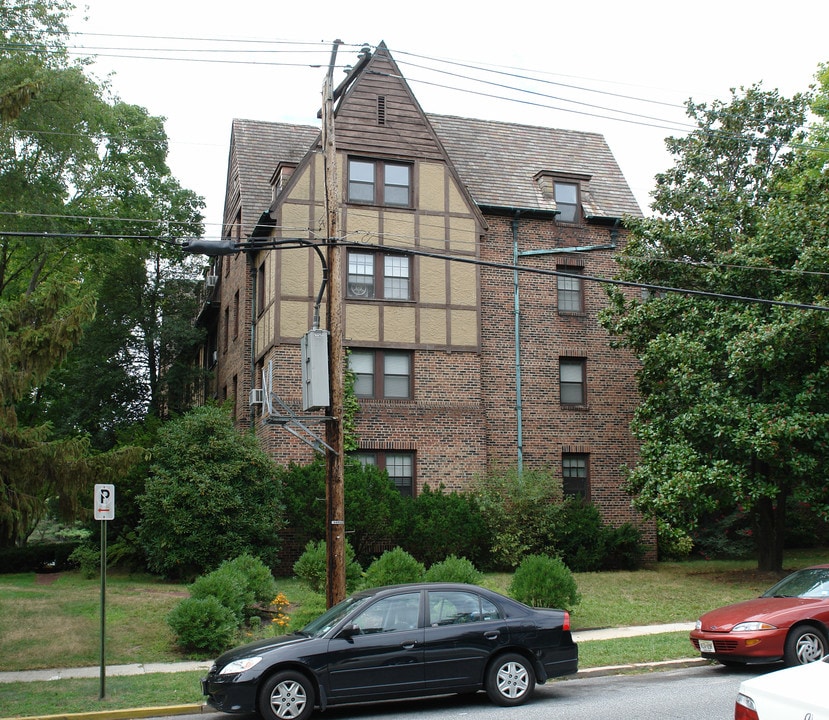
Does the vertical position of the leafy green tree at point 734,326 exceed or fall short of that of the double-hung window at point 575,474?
it exceeds it

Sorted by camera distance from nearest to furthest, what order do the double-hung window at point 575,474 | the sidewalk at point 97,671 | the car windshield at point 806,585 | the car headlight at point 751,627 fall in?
the car headlight at point 751,627
the car windshield at point 806,585
the sidewalk at point 97,671
the double-hung window at point 575,474

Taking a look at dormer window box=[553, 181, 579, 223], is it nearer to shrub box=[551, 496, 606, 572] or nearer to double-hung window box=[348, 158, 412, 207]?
double-hung window box=[348, 158, 412, 207]

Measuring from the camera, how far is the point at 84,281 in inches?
1253

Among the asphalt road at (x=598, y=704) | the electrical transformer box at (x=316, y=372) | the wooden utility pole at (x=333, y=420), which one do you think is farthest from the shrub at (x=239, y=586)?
the asphalt road at (x=598, y=704)

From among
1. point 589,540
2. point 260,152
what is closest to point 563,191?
point 260,152

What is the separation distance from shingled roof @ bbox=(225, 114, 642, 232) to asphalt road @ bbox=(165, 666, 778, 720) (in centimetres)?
A: 1685

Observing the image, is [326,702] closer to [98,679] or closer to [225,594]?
[98,679]

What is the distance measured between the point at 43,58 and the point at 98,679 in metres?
18.3

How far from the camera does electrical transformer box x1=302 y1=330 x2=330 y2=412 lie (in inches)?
506

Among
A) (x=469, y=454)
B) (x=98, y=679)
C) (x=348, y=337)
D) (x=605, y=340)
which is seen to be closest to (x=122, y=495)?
(x=348, y=337)

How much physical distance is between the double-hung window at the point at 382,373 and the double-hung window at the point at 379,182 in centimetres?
420

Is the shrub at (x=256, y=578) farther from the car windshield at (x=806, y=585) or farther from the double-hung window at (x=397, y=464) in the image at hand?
the car windshield at (x=806, y=585)

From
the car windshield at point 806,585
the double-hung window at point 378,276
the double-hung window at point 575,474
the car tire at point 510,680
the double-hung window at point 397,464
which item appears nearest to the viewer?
the car tire at point 510,680

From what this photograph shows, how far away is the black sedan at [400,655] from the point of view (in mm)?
9641
